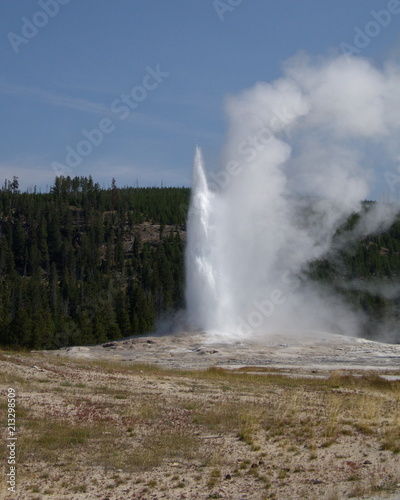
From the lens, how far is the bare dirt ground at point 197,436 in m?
9.66

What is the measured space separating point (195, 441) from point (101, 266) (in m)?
101

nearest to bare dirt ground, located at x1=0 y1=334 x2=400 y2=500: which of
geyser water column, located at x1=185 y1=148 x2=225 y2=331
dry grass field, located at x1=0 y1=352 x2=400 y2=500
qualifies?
dry grass field, located at x1=0 y1=352 x2=400 y2=500

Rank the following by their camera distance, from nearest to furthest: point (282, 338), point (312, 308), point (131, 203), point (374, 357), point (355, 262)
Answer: point (374, 357) → point (282, 338) → point (312, 308) → point (355, 262) → point (131, 203)

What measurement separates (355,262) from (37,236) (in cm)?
5882

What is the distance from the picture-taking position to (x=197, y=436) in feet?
42.4

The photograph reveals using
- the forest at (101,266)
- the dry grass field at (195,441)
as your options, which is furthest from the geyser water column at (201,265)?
the dry grass field at (195,441)

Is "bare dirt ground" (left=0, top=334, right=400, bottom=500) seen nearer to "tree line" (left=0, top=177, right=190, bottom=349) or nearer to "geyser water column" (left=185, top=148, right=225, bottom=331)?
"geyser water column" (left=185, top=148, right=225, bottom=331)

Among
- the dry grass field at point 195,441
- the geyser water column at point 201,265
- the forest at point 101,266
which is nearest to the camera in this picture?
the dry grass field at point 195,441

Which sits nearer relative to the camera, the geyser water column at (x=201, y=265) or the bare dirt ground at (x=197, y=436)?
the bare dirt ground at (x=197, y=436)

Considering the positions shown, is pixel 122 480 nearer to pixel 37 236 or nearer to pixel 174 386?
pixel 174 386

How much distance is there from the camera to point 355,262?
10862 cm

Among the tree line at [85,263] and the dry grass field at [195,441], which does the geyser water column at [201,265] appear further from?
the dry grass field at [195,441]

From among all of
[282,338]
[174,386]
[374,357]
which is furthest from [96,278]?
[174,386]

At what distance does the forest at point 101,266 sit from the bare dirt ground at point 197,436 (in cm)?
2996
